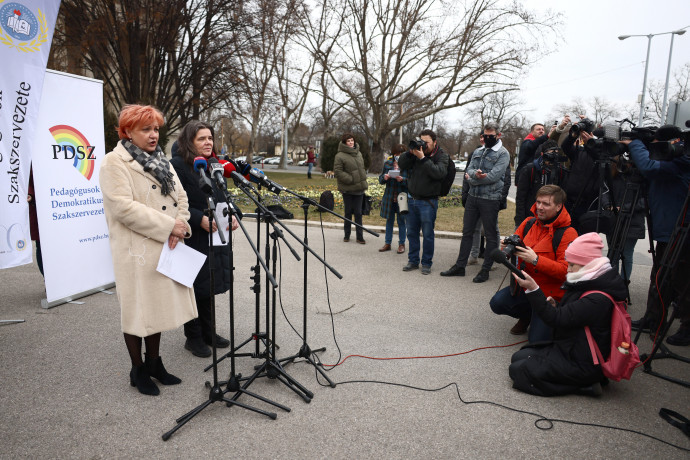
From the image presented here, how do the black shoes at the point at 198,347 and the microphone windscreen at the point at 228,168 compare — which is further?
the black shoes at the point at 198,347

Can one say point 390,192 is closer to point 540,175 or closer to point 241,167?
point 540,175

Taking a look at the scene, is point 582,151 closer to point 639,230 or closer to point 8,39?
point 639,230

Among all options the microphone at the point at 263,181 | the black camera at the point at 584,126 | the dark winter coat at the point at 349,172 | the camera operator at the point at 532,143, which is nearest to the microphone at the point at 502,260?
the microphone at the point at 263,181

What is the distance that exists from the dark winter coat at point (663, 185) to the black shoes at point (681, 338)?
85 centimetres

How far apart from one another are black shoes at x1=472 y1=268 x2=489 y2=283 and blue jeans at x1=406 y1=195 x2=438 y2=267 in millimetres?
722

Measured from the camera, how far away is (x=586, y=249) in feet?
11.0

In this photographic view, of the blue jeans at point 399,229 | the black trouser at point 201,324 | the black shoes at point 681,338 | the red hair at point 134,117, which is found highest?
the red hair at point 134,117

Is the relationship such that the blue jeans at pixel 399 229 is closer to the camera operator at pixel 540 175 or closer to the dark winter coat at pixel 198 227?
the camera operator at pixel 540 175

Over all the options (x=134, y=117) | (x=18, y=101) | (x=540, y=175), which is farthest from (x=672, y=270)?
(x=18, y=101)

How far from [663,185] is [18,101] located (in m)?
5.93

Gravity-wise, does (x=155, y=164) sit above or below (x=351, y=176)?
above

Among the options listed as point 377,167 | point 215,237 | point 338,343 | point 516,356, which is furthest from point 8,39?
point 377,167

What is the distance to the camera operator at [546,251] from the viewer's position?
4.05m

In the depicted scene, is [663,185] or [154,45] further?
[154,45]
